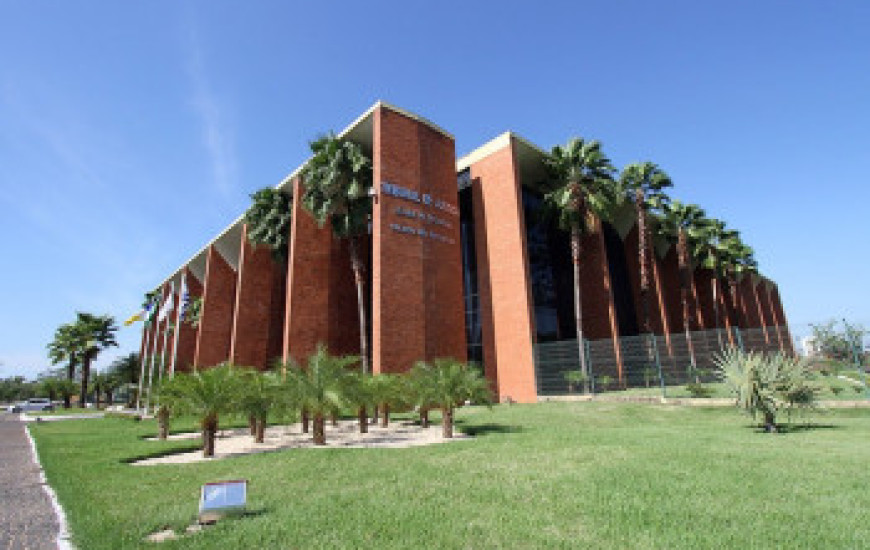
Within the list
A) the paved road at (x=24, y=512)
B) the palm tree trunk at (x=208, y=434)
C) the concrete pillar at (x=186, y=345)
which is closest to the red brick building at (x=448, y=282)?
the palm tree trunk at (x=208, y=434)

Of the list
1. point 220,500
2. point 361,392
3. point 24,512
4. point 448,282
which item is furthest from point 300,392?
point 448,282

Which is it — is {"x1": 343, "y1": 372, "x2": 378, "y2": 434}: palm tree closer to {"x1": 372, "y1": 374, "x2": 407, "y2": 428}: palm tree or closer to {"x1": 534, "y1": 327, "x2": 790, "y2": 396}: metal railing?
{"x1": 372, "y1": 374, "x2": 407, "y2": 428}: palm tree

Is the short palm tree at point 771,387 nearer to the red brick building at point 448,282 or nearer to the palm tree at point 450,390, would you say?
the red brick building at point 448,282

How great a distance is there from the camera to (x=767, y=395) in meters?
9.09

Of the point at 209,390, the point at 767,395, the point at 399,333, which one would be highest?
the point at 399,333

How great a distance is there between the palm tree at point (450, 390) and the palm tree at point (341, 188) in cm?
1104

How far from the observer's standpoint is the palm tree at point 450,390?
10.1 meters

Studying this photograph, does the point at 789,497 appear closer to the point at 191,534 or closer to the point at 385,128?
the point at 191,534

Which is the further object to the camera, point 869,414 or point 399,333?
point 399,333

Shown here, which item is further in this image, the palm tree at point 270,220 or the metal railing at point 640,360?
the palm tree at point 270,220

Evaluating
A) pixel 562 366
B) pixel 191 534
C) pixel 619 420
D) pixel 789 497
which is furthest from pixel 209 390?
pixel 562 366

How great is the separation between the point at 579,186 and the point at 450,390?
51.8 ft

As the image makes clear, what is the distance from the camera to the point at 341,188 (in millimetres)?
21406

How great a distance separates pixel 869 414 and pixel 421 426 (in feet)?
39.2
